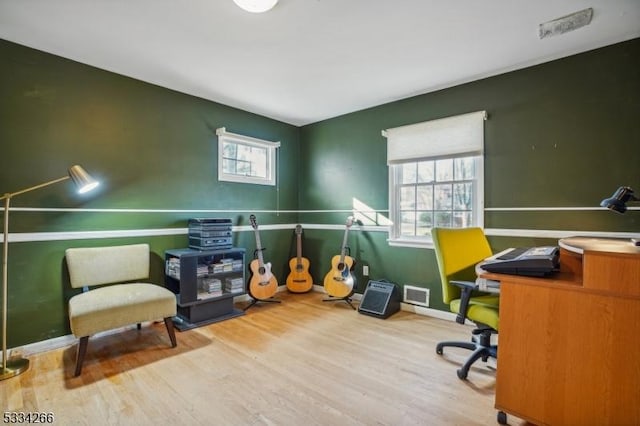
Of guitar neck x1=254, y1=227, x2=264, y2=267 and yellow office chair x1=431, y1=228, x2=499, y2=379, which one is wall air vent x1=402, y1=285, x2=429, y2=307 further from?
guitar neck x1=254, y1=227, x2=264, y2=267

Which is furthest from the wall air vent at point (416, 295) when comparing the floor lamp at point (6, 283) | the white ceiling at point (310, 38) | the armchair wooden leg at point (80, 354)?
the floor lamp at point (6, 283)

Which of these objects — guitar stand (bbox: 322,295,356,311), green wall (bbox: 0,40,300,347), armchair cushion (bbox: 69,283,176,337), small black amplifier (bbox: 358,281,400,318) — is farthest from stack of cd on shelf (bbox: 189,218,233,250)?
small black amplifier (bbox: 358,281,400,318)

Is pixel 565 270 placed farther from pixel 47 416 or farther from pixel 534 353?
pixel 47 416

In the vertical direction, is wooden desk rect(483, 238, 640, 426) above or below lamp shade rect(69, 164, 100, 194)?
below

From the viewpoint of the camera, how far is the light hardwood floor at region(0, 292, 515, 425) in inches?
67.4

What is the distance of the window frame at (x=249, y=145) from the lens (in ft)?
12.1

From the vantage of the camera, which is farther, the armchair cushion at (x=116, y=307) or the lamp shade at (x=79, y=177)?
the lamp shade at (x=79, y=177)

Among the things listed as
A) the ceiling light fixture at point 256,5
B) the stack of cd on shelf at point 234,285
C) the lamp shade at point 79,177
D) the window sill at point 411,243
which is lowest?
the stack of cd on shelf at point 234,285

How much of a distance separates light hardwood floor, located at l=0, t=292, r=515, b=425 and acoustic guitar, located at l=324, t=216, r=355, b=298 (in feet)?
2.43

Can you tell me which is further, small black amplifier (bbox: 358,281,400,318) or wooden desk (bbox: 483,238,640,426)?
small black amplifier (bbox: 358,281,400,318)

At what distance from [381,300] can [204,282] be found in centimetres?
193

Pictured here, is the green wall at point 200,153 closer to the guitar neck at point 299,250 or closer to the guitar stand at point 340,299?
the guitar stand at point 340,299

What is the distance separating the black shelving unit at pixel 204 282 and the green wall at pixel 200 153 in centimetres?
31

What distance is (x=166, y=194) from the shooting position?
323 centimetres
